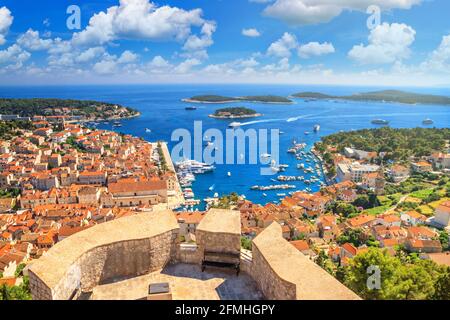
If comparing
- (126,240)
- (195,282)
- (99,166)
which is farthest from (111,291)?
(99,166)

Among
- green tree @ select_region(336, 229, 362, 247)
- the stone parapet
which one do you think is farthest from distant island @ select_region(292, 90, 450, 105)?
the stone parapet

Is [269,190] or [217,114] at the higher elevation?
[217,114]

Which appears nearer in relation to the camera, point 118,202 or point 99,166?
point 118,202

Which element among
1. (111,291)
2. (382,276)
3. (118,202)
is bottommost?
(118,202)

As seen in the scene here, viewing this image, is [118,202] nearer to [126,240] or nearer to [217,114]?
[126,240]

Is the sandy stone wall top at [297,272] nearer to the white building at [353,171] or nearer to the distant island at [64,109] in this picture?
the white building at [353,171]

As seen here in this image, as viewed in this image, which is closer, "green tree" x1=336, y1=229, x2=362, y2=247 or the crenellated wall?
the crenellated wall

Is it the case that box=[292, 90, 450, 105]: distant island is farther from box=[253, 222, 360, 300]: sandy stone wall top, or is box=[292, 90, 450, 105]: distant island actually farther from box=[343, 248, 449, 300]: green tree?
box=[253, 222, 360, 300]: sandy stone wall top
